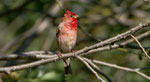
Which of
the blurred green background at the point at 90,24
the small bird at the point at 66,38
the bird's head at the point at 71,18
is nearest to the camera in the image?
the small bird at the point at 66,38

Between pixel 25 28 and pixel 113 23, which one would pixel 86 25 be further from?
pixel 25 28

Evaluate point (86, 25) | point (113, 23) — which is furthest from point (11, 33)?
point (113, 23)

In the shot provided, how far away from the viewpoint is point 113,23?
8812 mm

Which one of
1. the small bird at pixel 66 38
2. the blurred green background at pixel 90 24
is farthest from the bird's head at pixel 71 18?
the blurred green background at pixel 90 24

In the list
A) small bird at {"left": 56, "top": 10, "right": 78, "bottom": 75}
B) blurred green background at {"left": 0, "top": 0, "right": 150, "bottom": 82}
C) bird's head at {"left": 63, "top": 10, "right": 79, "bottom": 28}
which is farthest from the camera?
blurred green background at {"left": 0, "top": 0, "right": 150, "bottom": 82}

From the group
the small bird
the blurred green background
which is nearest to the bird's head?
the small bird

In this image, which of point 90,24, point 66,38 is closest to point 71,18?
point 66,38

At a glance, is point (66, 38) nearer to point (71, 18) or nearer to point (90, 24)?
point (71, 18)

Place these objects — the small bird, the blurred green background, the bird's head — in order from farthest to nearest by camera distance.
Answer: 1. the blurred green background
2. the bird's head
3. the small bird

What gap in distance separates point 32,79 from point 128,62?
4154 millimetres

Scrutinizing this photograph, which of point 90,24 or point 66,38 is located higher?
point 90,24

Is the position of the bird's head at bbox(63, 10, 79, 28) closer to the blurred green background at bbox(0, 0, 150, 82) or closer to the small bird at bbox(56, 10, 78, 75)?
the small bird at bbox(56, 10, 78, 75)

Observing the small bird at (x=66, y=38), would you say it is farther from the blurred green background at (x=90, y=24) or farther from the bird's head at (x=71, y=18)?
the blurred green background at (x=90, y=24)

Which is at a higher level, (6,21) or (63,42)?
(6,21)
